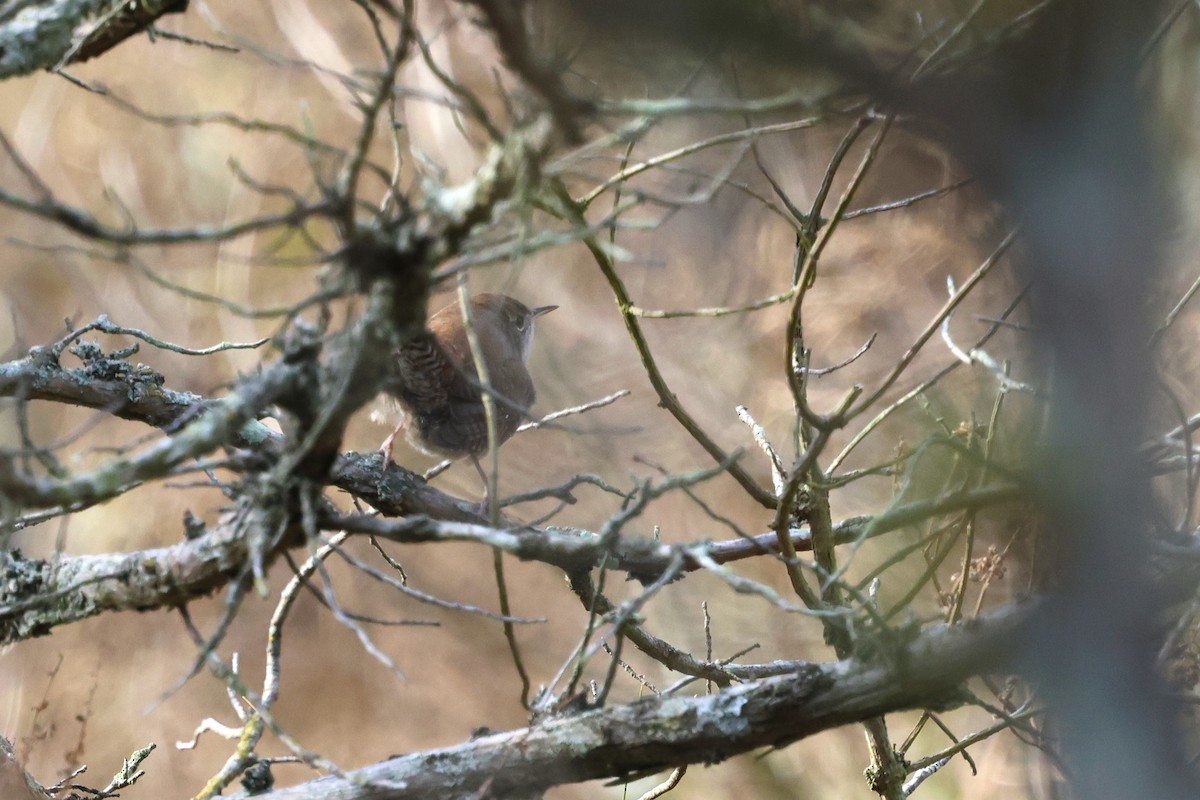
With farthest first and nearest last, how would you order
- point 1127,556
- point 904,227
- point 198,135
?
point 198,135 < point 904,227 < point 1127,556

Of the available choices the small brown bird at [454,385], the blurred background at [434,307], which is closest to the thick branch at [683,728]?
the small brown bird at [454,385]

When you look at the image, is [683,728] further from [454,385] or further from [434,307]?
[434,307]

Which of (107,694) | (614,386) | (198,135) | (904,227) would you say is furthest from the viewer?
(198,135)

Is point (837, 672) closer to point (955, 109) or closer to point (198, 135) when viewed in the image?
point (955, 109)

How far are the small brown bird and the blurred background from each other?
1.76m

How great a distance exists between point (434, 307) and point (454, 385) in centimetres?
230

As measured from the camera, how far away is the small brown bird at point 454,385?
2.75 m

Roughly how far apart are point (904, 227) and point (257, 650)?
4728mm

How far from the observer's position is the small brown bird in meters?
2.75

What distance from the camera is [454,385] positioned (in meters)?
2.98

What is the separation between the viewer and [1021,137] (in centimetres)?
89

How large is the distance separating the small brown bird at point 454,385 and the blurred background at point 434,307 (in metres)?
1.76

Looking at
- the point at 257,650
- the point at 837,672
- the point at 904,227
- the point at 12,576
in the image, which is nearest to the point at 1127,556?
the point at 837,672

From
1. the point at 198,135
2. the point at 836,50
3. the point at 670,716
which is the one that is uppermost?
the point at 198,135
